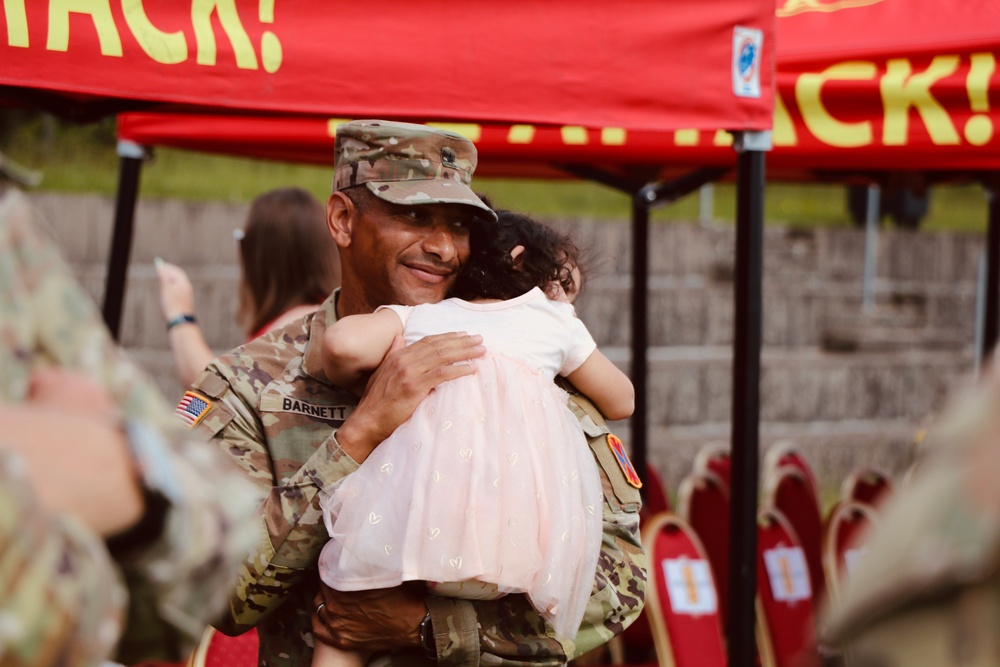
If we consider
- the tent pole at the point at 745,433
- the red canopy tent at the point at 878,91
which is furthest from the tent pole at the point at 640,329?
the tent pole at the point at 745,433

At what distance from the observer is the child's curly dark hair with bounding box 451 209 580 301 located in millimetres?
2104

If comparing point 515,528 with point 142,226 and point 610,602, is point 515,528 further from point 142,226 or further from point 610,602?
point 142,226

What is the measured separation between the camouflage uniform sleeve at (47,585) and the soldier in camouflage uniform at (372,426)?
0.92 m

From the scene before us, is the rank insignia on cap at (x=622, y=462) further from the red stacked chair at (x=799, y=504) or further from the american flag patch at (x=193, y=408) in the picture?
the red stacked chair at (x=799, y=504)

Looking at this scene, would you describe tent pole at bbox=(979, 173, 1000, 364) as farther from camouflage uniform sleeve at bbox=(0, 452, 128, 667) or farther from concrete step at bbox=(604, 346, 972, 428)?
camouflage uniform sleeve at bbox=(0, 452, 128, 667)

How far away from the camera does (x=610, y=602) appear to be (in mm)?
2006

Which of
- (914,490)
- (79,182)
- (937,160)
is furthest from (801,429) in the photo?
(914,490)

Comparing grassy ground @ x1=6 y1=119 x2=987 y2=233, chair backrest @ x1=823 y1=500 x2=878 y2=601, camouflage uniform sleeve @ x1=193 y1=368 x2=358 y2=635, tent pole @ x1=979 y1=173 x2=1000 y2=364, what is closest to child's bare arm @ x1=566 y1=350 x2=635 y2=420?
camouflage uniform sleeve @ x1=193 y1=368 x2=358 y2=635

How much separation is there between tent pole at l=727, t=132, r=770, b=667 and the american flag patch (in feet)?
4.88

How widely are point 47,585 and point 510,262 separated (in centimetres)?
128

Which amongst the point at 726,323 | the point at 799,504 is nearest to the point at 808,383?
the point at 726,323

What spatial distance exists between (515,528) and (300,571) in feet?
1.26

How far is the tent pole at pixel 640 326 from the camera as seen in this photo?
190 inches

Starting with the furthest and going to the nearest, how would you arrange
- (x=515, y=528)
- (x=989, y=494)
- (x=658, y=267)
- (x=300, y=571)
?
(x=658, y=267), (x=300, y=571), (x=515, y=528), (x=989, y=494)
